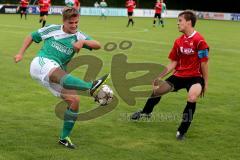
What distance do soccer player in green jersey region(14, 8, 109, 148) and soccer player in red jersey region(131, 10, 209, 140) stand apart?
153 cm

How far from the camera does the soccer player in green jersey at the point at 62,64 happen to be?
6570 millimetres

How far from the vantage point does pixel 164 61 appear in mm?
16312

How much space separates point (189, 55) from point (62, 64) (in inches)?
82.3

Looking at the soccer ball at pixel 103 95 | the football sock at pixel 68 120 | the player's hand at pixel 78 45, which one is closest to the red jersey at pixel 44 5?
the soccer ball at pixel 103 95

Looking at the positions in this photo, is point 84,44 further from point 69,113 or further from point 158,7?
point 158,7

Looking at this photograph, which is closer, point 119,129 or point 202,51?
point 202,51

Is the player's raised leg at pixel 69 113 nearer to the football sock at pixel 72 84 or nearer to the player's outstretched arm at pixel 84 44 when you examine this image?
the football sock at pixel 72 84

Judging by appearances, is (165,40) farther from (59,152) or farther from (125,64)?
(59,152)

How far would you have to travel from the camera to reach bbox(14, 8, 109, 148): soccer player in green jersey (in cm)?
657

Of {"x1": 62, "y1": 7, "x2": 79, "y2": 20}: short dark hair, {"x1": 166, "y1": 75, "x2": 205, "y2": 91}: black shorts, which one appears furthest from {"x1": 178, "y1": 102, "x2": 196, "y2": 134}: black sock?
{"x1": 62, "y1": 7, "x2": 79, "y2": 20}: short dark hair

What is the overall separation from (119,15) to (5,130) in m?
47.6

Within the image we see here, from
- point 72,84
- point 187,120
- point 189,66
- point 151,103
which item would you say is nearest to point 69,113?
point 72,84

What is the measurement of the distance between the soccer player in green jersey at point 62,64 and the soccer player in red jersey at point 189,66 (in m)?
1.53

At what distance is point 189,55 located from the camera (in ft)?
25.0
